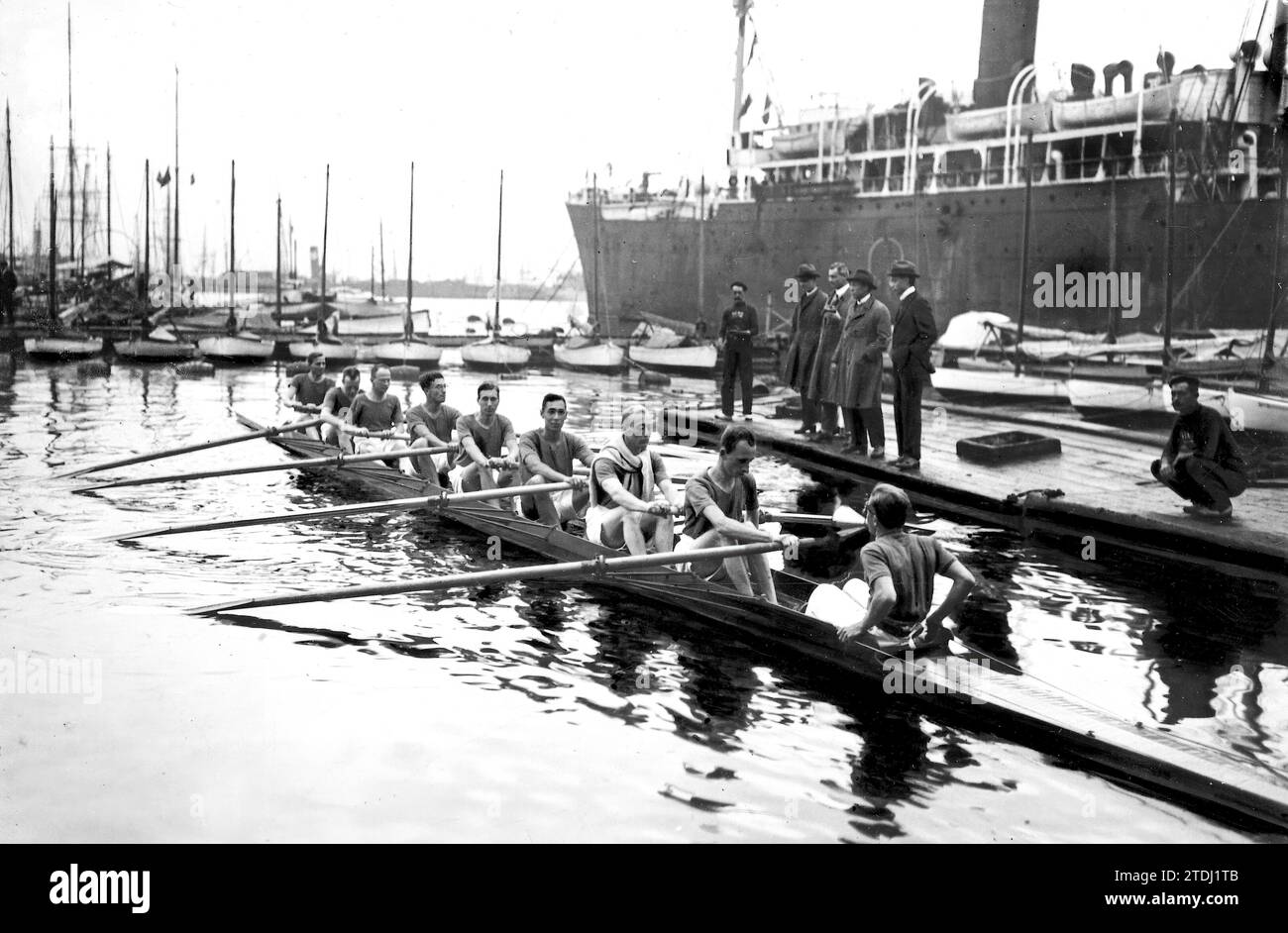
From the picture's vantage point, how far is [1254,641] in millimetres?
7336

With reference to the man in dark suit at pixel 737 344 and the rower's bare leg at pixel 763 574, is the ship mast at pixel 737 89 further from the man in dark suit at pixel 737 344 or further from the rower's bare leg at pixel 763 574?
the rower's bare leg at pixel 763 574

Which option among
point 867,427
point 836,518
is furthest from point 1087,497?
point 836,518

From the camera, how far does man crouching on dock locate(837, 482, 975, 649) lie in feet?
18.7

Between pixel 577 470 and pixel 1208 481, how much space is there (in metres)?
5.94

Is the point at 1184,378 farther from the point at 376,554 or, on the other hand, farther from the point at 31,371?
the point at 31,371

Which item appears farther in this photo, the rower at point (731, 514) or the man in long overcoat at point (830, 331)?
the man in long overcoat at point (830, 331)

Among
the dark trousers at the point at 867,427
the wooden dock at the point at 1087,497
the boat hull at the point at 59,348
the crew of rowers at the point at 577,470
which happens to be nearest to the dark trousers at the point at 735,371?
the wooden dock at the point at 1087,497

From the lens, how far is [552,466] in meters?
9.70

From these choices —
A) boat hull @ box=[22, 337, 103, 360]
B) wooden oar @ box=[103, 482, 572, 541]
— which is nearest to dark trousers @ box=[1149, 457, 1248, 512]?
wooden oar @ box=[103, 482, 572, 541]

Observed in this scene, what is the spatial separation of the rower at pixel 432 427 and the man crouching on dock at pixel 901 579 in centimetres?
632

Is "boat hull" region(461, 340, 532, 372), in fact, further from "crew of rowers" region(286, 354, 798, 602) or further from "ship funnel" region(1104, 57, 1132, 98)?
"crew of rowers" region(286, 354, 798, 602)

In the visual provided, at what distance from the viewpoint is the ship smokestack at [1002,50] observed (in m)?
34.0

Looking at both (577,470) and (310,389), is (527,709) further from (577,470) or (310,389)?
(310,389)
